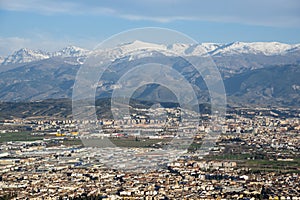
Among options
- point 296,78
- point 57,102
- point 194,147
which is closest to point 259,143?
point 194,147

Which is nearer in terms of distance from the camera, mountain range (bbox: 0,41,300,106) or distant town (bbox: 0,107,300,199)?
distant town (bbox: 0,107,300,199)

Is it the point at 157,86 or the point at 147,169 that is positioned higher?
the point at 157,86

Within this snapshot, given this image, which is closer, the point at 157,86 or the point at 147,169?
the point at 147,169

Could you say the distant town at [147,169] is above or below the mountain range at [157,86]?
below

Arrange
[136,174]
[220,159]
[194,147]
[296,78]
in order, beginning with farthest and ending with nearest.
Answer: [296,78], [194,147], [220,159], [136,174]

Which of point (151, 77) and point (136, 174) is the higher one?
point (151, 77)

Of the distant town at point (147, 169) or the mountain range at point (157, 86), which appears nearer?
the distant town at point (147, 169)

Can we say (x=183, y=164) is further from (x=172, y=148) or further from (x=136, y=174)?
(x=172, y=148)

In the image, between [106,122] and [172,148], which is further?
[106,122]
